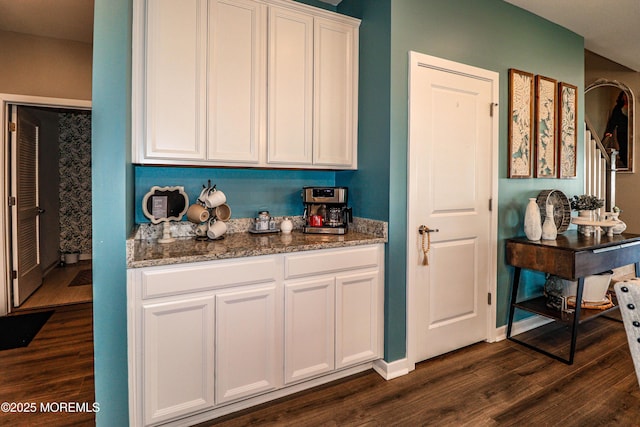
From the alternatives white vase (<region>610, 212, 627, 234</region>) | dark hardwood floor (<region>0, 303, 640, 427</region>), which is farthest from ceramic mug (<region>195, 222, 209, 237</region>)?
white vase (<region>610, 212, 627, 234</region>)

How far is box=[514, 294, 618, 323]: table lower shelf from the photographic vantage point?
260cm

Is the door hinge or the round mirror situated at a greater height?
the round mirror

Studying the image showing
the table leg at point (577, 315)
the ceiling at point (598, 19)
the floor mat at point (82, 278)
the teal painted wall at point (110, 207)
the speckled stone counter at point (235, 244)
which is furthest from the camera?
the floor mat at point (82, 278)

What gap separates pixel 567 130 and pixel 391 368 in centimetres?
276

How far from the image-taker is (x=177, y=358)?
5.71 ft

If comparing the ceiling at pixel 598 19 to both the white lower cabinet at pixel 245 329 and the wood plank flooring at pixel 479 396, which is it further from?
the wood plank flooring at pixel 479 396

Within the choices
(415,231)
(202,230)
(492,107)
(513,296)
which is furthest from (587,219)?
(202,230)

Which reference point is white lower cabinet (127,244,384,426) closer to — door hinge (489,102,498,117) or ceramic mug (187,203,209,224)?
ceramic mug (187,203,209,224)

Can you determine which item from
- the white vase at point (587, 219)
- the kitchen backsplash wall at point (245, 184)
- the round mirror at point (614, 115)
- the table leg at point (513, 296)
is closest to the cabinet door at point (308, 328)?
the kitchen backsplash wall at point (245, 184)

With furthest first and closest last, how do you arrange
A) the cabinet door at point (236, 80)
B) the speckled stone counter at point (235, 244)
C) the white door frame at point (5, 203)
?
1. the white door frame at point (5, 203)
2. the cabinet door at point (236, 80)
3. the speckled stone counter at point (235, 244)

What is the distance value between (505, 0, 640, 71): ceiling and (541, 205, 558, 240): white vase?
1.66m

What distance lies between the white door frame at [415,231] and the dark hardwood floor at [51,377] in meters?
1.97

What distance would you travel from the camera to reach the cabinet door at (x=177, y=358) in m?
1.68

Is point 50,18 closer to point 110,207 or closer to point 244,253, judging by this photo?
point 110,207
